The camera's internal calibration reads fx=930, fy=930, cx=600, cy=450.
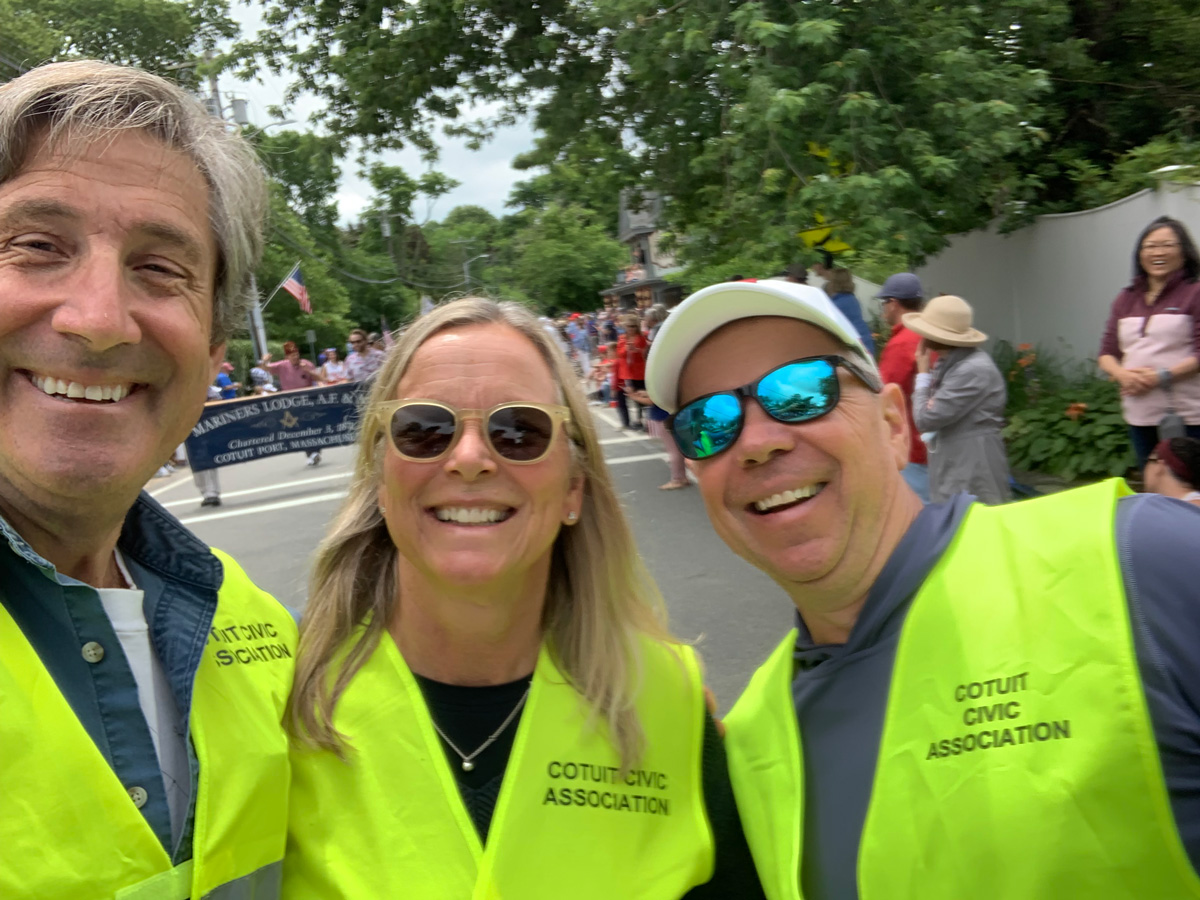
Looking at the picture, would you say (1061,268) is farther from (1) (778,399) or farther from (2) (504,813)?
(2) (504,813)

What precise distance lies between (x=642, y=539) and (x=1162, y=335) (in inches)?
167

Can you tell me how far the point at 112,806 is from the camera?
54.9 inches

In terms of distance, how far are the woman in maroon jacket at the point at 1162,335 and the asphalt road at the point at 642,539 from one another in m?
2.40

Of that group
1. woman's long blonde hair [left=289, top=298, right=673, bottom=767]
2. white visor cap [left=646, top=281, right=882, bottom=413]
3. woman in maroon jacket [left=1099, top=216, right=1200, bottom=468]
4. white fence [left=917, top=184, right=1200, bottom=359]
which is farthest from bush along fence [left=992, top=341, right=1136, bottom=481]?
white visor cap [left=646, top=281, right=882, bottom=413]

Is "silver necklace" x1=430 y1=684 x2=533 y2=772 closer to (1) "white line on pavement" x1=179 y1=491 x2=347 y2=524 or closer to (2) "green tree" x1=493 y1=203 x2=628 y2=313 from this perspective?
(1) "white line on pavement" x1=179 y1=491 x2=347 y2=524

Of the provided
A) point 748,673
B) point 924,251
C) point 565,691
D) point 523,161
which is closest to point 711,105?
point 924,251

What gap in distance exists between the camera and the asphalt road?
5547 millimetres

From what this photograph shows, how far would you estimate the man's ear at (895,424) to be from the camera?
1944mm

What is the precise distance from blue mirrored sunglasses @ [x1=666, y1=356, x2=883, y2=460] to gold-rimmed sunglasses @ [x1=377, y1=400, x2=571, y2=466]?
35 cm

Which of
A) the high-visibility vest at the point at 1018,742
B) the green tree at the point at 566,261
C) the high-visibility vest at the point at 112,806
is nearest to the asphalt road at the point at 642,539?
the high-visibility vest at the point at 112,806

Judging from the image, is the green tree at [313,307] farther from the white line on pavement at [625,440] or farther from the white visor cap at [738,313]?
the white visor cap at [738,313]

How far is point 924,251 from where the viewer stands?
786 cm

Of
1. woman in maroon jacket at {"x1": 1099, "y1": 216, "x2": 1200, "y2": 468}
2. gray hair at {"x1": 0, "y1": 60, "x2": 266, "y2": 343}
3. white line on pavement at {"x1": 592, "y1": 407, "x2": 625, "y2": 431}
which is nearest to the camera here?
gray hair at {"x1": 0, "y1": 60, "x2": 266, "y2": 343}

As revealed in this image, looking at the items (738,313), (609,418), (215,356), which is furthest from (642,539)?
(609,418)
